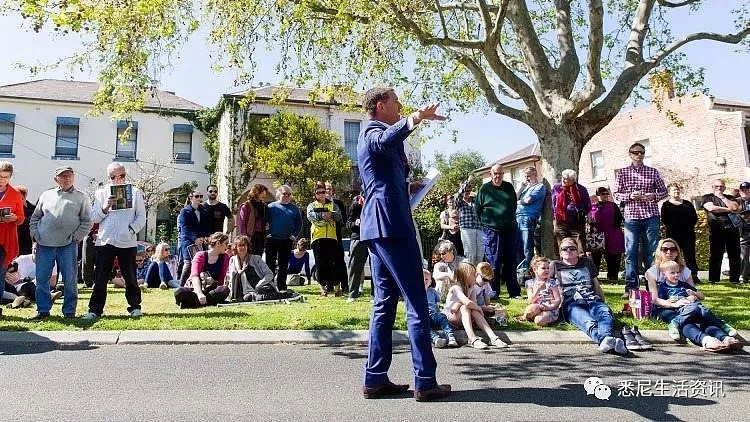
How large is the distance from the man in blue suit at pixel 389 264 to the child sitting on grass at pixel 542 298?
291 centimetres

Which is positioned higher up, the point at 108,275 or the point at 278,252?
the point at 278,252

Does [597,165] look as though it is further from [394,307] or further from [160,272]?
[394,307]

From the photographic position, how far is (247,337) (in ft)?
19.4

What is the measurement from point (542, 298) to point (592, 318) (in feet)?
2.11

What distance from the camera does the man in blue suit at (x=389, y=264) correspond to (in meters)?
3.77

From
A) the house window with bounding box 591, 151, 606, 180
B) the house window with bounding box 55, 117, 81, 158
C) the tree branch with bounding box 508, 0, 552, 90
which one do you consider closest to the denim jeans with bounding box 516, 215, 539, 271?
the tree branch with bounding box 508, 0, 552, 90

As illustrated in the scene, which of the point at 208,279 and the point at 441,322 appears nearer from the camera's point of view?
the point at 441,322

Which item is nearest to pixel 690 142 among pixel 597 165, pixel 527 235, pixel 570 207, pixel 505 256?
pixel 597 165

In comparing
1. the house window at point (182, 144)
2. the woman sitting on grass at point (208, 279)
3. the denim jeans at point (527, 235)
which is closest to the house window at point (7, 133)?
the house window at point (182, 144)

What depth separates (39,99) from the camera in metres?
29.7

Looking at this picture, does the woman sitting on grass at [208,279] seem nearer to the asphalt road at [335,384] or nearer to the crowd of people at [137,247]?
the crowd of people at [137,247]

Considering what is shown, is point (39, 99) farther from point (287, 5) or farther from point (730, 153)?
point (730, 153)

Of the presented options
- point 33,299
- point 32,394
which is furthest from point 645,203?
point 33,299

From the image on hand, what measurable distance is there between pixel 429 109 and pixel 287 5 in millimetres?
7312
